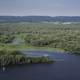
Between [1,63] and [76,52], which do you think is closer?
[1,63]

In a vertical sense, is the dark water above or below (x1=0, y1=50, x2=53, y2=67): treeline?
below

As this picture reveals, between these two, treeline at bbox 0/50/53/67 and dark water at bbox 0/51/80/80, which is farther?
treeline at bbox 0/50/53/67

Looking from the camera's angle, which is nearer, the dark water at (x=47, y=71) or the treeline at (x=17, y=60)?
the dark water at (x=47, y=71)

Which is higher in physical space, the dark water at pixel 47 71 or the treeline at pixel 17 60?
the treeline at pixel 17 60

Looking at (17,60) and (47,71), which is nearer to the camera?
(47,71)

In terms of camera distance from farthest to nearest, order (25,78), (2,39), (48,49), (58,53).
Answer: (2,39)
(48,49)
(58,53)
(25,78)

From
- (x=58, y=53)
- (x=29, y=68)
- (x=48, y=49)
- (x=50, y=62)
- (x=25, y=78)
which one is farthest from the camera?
(x=48, y=49)

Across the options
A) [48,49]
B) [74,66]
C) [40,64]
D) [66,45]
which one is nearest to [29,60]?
[40,64]

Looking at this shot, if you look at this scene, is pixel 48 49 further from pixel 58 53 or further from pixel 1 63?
pixel 1 63
